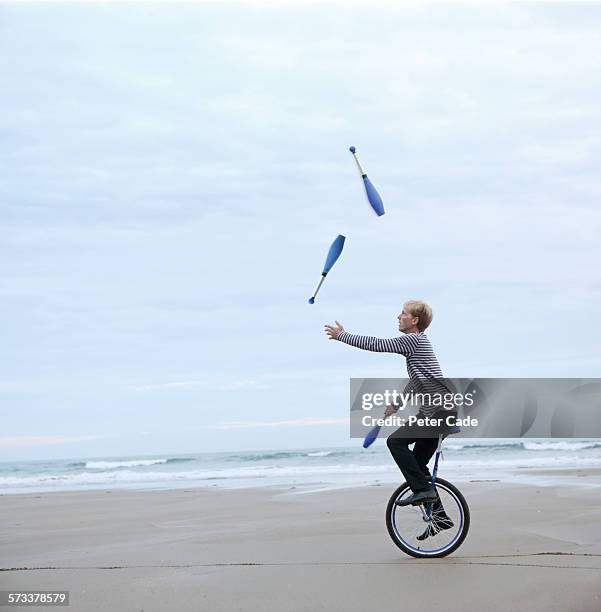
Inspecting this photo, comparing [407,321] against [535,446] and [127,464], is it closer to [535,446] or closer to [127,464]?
[535,446]

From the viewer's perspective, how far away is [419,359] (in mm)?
6930

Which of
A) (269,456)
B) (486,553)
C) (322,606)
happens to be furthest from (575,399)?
(322,606)

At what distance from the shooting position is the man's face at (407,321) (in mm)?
7098

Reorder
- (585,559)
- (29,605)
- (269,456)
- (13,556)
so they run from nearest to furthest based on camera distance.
A: 1. (29,605)
2. (585,559)
3. (13,556)
4. (269,456)

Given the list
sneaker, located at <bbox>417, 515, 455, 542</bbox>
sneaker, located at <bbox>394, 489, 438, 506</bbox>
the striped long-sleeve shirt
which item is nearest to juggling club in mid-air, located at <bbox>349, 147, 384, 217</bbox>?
the striped long-sleeve shirt

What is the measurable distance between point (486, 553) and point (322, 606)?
2.38m

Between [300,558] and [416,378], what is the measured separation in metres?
1.87

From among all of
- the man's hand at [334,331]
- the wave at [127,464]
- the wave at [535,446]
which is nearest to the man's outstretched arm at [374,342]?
the man's hand at [334,331]

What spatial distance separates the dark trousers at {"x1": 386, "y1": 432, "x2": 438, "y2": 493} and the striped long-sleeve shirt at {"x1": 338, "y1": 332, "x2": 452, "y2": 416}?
325 millimetres

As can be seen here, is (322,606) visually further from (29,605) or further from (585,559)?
Answer: (585,559)

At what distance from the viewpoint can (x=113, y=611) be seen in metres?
5.53

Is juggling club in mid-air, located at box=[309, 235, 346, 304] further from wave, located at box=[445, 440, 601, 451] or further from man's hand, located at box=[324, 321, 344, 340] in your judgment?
wave, located at box=[445, 440, 601, 451]

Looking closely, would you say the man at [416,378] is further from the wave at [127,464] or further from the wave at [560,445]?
the wave at [127,464]

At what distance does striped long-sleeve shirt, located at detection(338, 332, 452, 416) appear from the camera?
22.4 ft
